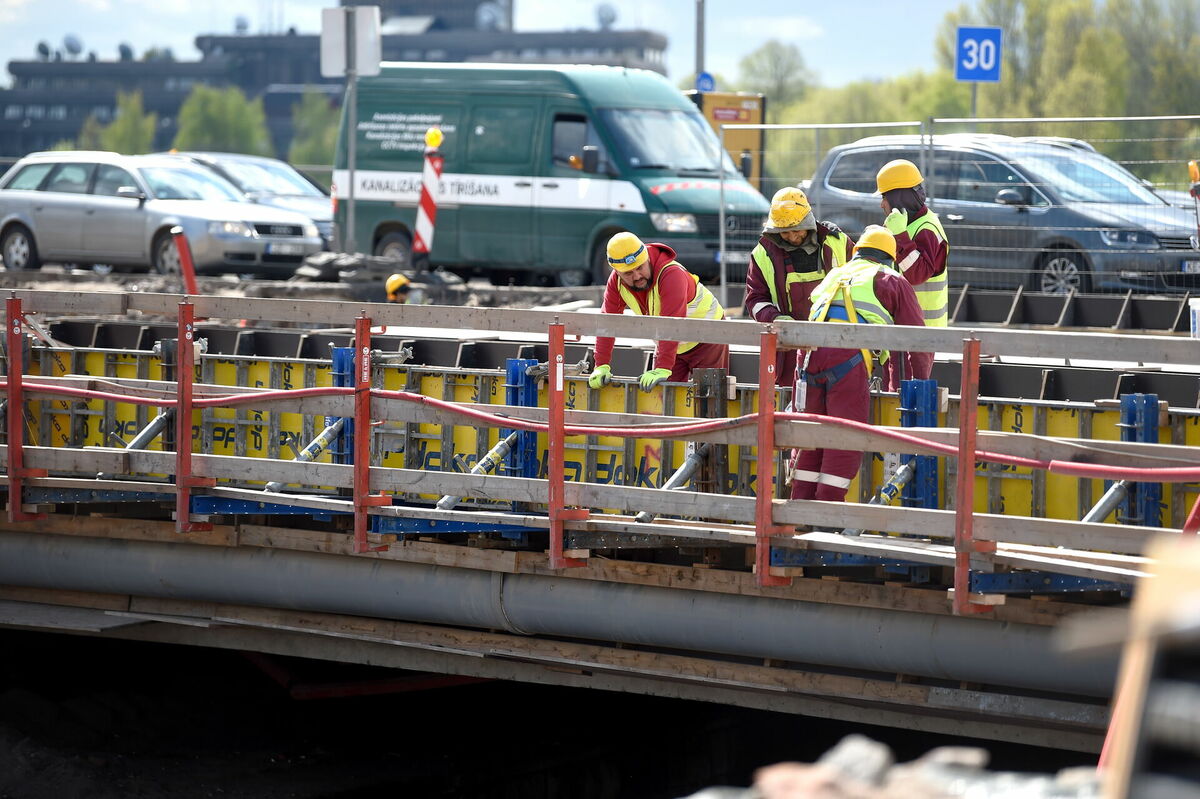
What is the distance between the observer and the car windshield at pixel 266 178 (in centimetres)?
1891

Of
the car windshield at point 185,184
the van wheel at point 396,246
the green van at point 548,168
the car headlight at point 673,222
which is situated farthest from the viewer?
the van wheel at point 396,246

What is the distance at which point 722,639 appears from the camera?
6.97 meters

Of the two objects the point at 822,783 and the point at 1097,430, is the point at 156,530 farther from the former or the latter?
the point at 822,783

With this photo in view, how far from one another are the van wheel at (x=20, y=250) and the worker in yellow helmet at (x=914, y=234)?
12.6 m

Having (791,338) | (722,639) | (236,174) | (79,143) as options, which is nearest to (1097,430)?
(791,338)

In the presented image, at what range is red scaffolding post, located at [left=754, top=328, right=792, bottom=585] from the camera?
6.05m

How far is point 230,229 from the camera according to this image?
16.7m

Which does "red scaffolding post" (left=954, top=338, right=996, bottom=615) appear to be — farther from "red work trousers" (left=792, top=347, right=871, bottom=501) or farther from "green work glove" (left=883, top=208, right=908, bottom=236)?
"green work glove" (left=883, top=208, right=908, bottom=236)

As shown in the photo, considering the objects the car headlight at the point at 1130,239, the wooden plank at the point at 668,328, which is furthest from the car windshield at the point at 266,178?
the wooden plank at the point at 668,328

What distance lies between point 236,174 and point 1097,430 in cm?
1437

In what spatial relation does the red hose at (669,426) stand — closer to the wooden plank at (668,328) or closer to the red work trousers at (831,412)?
the red work trousers at (831,412)

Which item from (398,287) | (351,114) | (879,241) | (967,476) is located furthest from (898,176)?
(351,114)

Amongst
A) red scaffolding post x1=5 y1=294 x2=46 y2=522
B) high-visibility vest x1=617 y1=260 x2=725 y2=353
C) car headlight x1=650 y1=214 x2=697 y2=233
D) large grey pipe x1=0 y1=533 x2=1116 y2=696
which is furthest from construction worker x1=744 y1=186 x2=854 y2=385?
car headlight x1=650 y1=214 x2=697 y2=233

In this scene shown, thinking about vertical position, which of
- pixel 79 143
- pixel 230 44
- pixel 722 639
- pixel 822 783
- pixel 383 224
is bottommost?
pixel 722 639
